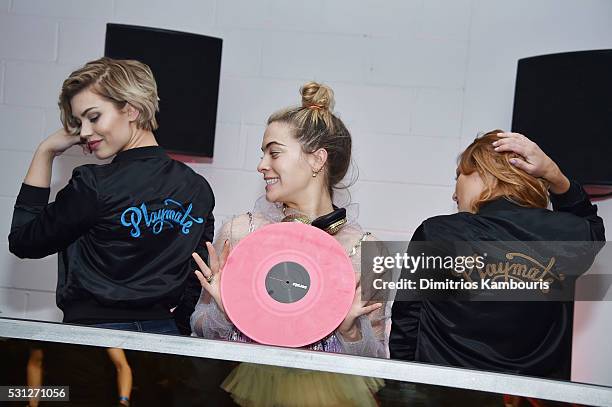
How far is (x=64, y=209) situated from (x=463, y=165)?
1.04 meters

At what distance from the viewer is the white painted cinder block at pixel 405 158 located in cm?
297

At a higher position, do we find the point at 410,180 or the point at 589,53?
the point at 589,53

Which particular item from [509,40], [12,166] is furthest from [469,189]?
[12,166]

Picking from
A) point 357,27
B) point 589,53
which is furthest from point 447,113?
point 589,53

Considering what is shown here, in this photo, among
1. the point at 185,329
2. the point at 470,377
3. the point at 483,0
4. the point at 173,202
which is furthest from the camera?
the point at 483,0

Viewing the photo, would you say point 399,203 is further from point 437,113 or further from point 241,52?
point 241,52

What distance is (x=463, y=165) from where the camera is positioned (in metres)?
1.94

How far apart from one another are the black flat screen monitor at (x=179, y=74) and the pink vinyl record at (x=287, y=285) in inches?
39.4

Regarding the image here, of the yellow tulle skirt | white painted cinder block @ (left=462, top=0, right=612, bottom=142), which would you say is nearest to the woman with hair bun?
the yellow tulle skirt

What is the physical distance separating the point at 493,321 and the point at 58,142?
1.32m

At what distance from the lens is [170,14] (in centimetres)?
306

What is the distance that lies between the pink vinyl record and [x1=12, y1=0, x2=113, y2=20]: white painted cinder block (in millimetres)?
1788

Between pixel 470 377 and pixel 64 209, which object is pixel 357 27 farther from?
pixel 470 377

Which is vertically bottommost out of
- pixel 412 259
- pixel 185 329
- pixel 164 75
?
pixel 185 329
